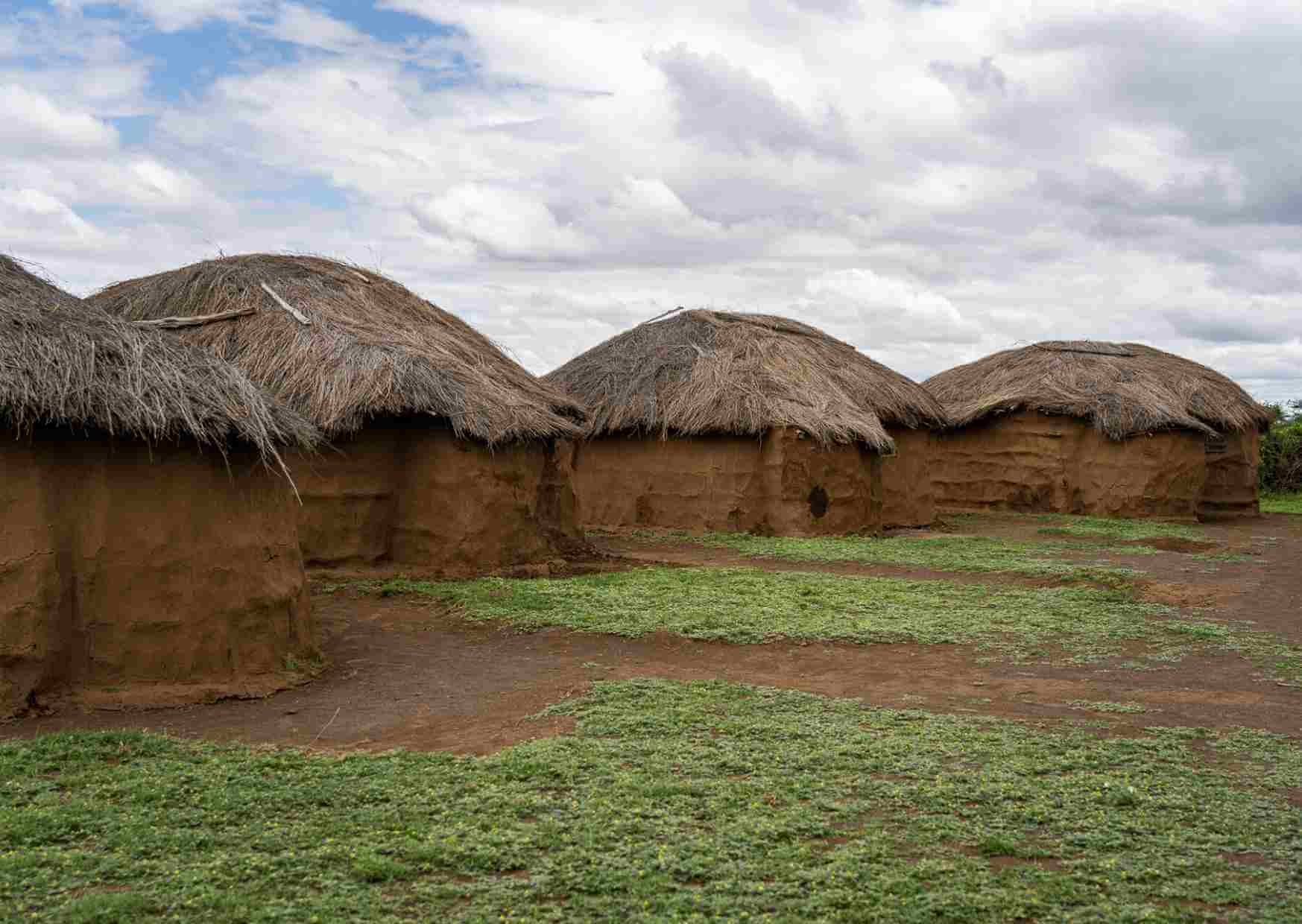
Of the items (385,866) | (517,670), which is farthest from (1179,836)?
(517,670)

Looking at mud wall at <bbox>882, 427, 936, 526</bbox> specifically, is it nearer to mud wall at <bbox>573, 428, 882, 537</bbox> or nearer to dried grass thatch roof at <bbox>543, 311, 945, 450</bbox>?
dried grass thatch roof at <bbox>543, 311, 945, 450</bbox>

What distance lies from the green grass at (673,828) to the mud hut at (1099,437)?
53.6 feet

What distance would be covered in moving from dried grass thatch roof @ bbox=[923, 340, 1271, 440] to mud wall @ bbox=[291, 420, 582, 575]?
12.9 metres

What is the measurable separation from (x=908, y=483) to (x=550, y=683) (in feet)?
44.9

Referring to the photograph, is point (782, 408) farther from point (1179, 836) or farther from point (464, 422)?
point (1179, 836)

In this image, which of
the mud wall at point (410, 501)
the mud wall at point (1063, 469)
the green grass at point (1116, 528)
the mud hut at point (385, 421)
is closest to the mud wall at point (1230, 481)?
the mud wall at point (1063, 469)

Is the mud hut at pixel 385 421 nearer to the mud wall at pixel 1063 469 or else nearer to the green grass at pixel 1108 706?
the green grass at pixel 1108 706

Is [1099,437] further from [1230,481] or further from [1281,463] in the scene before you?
[1281,463]

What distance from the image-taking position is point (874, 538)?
1728cm

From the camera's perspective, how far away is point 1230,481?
2388 centimetres

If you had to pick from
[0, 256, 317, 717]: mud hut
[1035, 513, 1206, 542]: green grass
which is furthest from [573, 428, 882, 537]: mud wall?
[0, 256, 317, 717]: mud hut

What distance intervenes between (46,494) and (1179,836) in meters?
6.07

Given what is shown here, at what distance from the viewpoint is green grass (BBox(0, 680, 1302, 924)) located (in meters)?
4.17

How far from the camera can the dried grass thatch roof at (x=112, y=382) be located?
677 cm
